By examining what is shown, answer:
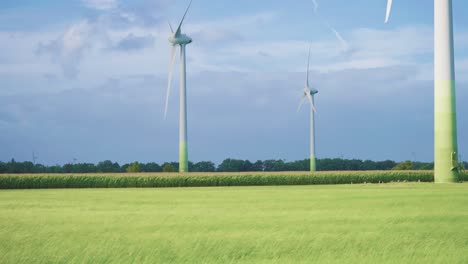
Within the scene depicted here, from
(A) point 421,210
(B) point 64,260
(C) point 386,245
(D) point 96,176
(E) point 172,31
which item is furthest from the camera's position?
(E) point 172,31

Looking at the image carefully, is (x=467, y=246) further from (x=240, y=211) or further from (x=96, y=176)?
(x=96, y=176)

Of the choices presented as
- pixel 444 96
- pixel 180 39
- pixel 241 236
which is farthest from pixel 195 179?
pixel 241 236

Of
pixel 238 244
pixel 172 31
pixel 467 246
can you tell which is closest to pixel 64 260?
pixel 238 244

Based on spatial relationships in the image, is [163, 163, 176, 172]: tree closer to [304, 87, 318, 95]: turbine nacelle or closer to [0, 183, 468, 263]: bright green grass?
[304, 87, 318, 95]: turbine nacelle

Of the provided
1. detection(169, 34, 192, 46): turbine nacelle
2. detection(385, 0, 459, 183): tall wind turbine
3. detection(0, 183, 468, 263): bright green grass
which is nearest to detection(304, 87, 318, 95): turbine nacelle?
detection(169, 34, 192, 46): turbine nacelle

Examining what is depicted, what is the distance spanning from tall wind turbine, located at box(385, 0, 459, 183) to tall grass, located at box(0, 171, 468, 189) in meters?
14.1

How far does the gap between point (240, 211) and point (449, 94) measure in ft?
91.0

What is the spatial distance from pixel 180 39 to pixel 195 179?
17862 mm

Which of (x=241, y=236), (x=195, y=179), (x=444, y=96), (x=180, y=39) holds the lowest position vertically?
(x=241, y=236)

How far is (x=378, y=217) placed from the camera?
706 inches

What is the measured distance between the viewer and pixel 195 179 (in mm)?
55969

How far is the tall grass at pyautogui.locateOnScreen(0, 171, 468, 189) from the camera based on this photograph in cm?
5466

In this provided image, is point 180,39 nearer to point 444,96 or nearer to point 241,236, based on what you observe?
point 444,96

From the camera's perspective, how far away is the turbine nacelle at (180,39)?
6656cm
